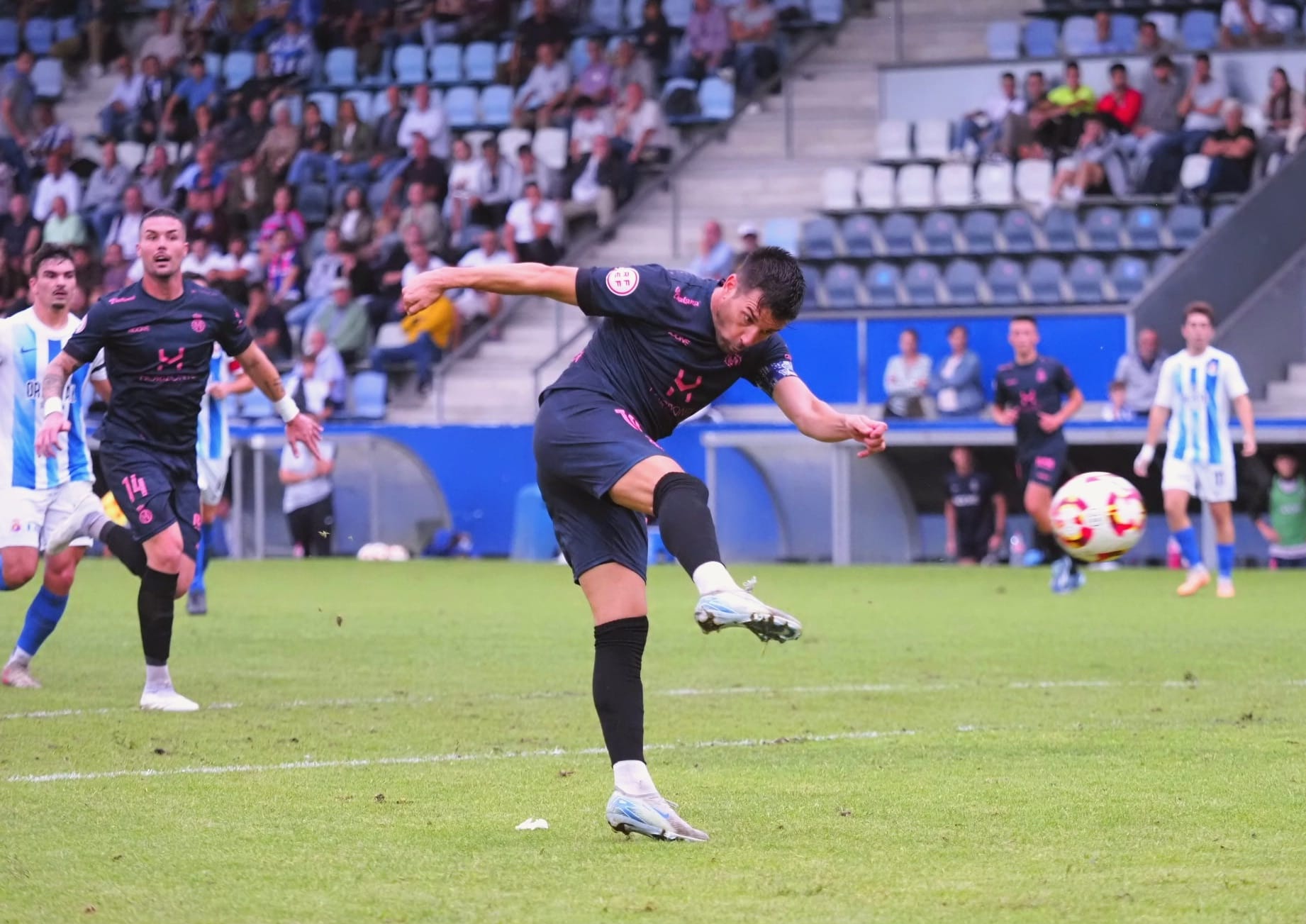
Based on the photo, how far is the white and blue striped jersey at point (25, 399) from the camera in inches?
400

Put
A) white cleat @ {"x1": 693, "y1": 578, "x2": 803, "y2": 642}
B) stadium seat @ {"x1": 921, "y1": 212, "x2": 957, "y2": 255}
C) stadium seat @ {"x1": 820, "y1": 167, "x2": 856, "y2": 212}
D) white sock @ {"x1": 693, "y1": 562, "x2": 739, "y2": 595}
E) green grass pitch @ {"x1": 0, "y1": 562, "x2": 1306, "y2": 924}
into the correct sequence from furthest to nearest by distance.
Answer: stadium seat @ {"x1": 820, "y1": 167, "x2": 856, "y2": 212}, stadium seat @ {"x1": 921, "y1": 212, "x2": 957, "y2": 255}, white sock @ {"x1": 693, "y1": 562, "x2": 739, "y2": 595}, white cleat @ {"x1": 693, "y1": 578, "x2": 803, "y2": 642}, green grass pitch @ {"x1": 0, "y1": 562, "x2": 1306, "y2": 924}

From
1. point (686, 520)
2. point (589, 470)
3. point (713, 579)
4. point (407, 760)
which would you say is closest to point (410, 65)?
point (407, 760)

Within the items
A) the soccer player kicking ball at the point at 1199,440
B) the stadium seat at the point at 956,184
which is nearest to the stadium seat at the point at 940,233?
the stadium seat at the point at 956,184

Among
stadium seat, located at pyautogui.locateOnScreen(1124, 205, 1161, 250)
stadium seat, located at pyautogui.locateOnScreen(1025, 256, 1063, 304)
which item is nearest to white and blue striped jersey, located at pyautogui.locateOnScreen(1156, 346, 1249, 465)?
stadium seat, located at pyautogui.locateOnScreen(1025, 256, 1063, 304)

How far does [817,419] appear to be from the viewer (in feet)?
21.2

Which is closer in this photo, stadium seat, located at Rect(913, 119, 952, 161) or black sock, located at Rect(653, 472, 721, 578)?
black sock, located at Rect(653, 472, 721, 578)

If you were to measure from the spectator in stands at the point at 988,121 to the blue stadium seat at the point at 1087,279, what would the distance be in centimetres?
262

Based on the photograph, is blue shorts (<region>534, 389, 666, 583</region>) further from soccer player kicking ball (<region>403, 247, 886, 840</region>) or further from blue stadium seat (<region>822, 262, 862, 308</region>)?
blue stadium seat (<region>822, 262, 862, 308</region>)

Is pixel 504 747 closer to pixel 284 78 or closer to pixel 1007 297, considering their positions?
pixel 1007 297

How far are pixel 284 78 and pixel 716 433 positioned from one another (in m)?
12.6

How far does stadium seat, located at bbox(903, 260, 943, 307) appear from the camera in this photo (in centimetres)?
2258

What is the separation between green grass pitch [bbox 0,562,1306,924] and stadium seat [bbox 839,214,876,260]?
9864 millimetres

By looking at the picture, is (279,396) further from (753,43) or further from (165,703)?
(753,43)

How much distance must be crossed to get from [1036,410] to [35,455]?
9732mm
